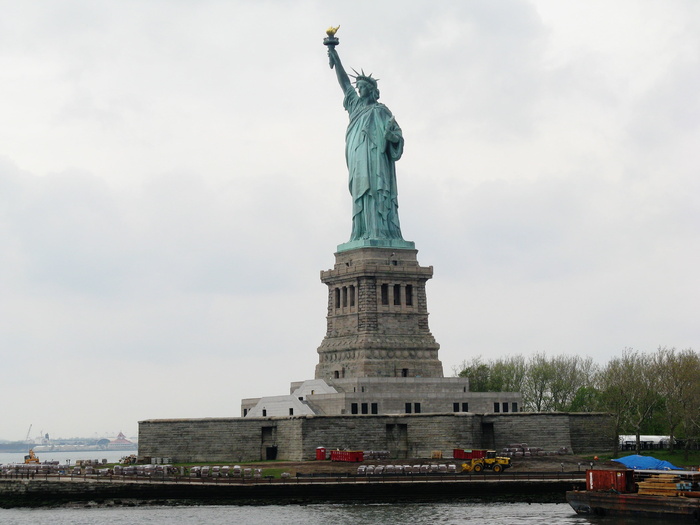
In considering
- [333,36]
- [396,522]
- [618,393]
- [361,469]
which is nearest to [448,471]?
[361,469]

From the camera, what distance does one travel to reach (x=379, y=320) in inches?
3703

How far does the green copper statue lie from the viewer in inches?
3794

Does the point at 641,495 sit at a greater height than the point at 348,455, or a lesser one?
lesser

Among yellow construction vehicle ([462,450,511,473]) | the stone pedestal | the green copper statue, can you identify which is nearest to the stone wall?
yellow construction vehicle ([462,450,511,473])

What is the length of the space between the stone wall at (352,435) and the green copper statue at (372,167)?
15.6 metres

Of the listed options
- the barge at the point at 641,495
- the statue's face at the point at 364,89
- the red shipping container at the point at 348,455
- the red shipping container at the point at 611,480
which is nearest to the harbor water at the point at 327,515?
the barge at the point at 641,495

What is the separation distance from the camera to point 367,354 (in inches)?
3634

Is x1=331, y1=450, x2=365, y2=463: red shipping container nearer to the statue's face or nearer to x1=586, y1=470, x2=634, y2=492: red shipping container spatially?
x1=586, y1=470, x2=634, y2=492: red shipping container

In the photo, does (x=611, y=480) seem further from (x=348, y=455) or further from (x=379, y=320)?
(x=379, y=320)

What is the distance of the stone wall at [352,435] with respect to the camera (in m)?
84.9

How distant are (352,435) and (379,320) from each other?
37.5ft

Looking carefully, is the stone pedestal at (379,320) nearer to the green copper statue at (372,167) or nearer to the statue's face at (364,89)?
the green copper statue at (372,167)

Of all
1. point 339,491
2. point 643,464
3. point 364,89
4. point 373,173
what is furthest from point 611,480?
point 364,89

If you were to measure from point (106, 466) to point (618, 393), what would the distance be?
1367 inches
